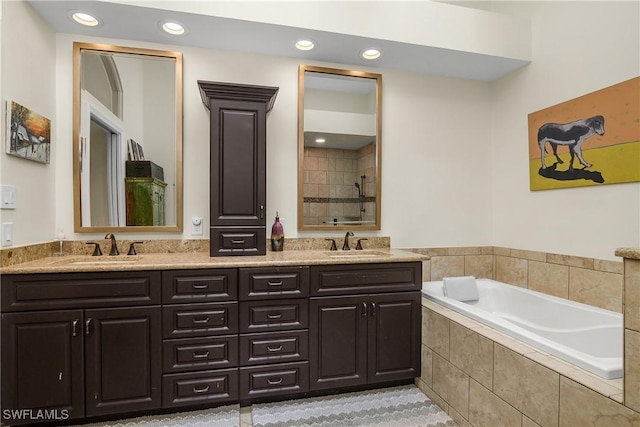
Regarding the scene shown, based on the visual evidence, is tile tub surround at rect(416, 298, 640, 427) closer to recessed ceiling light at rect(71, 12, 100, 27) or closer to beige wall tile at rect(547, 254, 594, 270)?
beige wall tile at rect(547, 254, 594, 270)

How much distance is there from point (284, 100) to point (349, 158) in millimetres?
692

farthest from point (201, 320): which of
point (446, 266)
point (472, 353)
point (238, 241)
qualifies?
point (446, 266)

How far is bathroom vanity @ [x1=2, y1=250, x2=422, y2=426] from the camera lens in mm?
1751

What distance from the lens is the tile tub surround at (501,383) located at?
126 cm

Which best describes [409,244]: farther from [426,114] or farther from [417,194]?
[426,114]

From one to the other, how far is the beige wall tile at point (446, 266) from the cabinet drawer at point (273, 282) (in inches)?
54.3

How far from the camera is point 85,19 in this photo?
→ 2094mm

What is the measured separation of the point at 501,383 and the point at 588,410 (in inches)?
16.2

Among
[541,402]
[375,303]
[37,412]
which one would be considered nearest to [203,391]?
[37,412]

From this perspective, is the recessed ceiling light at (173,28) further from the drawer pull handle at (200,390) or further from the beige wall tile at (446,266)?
the beige wall tile at (446,266)

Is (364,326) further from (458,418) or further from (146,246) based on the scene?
(146,246)

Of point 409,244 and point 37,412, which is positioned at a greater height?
point 409,244

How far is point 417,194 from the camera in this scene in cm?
289

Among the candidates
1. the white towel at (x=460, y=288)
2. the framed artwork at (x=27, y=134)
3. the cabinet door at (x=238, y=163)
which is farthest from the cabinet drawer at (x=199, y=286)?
the white towel at (x=460, y=288)
